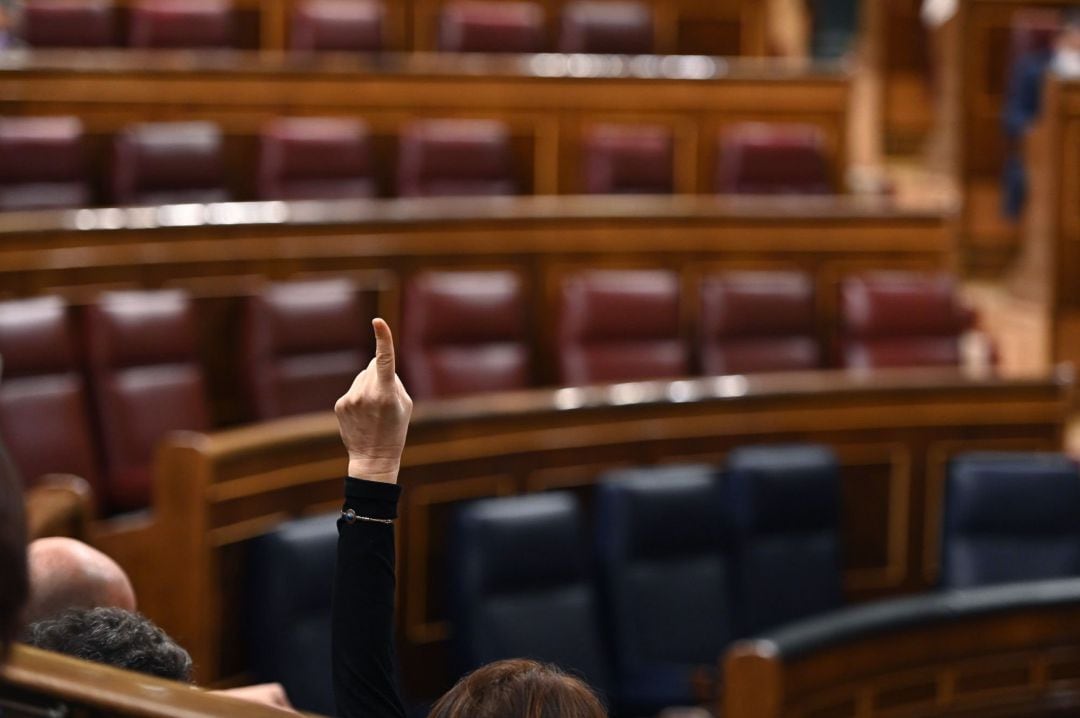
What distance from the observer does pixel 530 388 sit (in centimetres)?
119

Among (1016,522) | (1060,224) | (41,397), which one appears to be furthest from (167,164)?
→ (1060,224)

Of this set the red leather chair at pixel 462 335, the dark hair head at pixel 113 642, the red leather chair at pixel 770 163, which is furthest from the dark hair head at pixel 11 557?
the red leather chair at pixel 770 163

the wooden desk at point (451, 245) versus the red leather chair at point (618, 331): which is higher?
the wooden desk at point (451, 245)

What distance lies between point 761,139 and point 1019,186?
1.07 feet

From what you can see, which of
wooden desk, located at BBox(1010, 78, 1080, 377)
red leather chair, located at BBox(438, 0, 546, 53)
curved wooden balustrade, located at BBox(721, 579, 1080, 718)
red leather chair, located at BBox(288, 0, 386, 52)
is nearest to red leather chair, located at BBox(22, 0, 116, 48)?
red leather chair, located at BBox(288, 0, 386, 52)

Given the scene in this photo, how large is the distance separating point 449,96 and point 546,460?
0.53 meters

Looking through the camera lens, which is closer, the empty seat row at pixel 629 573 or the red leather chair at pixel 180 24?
the empty seat row at pixel 629 573

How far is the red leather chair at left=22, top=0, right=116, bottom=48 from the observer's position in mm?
1477

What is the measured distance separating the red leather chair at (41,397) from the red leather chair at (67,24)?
59cm

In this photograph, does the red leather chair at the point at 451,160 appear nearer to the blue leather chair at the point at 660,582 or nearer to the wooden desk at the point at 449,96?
the wooden desk at the point at 449,96

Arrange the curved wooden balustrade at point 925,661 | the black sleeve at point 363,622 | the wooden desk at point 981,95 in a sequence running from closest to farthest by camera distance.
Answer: the black sleeve at point 363,622
the curved wooden balustrade at point 925,661
the wooden desk at point 981,95

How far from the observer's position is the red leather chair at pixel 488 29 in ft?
5.16

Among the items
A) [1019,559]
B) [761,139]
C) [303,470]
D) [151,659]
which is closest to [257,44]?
[761,139]

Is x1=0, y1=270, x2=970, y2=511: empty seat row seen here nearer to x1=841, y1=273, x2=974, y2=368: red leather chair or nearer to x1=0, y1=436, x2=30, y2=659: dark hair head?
x1=841, y1=273, x2=974, y2=368: red leather chair
